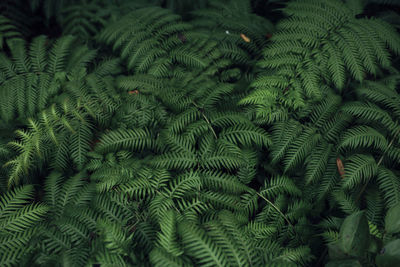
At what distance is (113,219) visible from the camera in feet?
6.72

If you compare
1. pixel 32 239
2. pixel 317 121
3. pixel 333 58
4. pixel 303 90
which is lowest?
pixel 32 239

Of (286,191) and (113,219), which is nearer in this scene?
(113,219)

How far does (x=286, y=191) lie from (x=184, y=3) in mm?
2949

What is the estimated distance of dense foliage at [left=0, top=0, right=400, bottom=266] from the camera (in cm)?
183

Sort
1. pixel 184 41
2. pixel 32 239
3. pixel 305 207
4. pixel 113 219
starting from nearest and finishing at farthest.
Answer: pixel 32 239 → pixel 113 219 → pixel 305 207 → pixel 184 41

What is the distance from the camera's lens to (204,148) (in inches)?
91.8

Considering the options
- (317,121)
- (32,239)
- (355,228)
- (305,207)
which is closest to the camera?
(355,228)

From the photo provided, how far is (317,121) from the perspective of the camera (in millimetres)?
2576

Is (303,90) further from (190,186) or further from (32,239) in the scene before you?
(32,239)

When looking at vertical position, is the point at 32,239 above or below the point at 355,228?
Answer: below

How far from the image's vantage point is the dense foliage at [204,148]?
1826 mm

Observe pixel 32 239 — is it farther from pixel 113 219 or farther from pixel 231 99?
pixel 231 99

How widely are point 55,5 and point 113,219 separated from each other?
3.37 meters

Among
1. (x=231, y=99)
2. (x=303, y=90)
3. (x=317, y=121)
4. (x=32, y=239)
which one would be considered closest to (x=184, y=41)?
(x=231, y=99)
